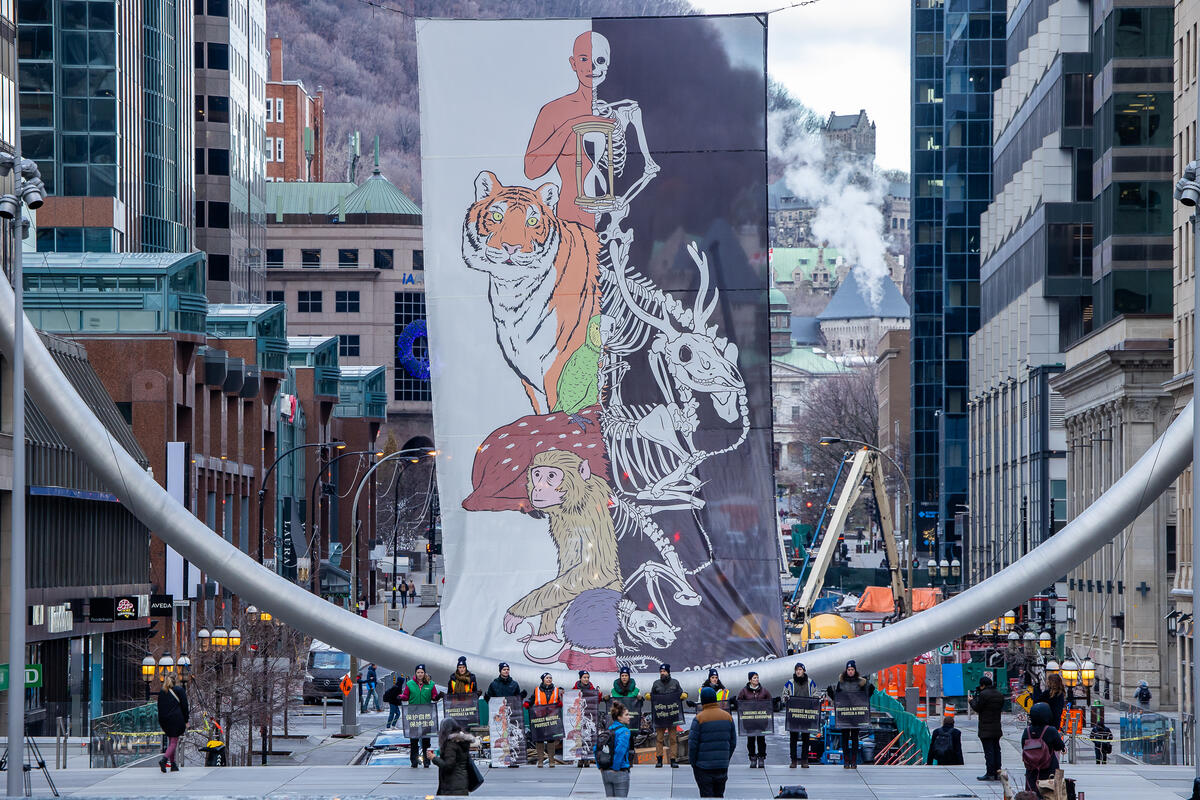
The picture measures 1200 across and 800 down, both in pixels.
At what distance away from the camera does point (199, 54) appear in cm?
11350

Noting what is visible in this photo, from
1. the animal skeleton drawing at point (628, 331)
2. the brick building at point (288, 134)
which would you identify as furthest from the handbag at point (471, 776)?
the brick building at point (288, 134)

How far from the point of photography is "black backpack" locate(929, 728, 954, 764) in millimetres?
30250

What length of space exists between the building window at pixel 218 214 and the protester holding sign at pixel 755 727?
8504cm

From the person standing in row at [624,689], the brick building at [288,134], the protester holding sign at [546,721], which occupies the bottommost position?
the protester holding sign at [546,721]

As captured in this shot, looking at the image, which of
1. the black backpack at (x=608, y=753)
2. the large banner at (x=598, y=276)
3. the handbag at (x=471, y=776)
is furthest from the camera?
the large banner at (x=598, y=276)

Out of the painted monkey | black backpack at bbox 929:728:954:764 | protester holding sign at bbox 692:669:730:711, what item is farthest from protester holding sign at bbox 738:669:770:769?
the painted monkey

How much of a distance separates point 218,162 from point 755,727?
8746cm

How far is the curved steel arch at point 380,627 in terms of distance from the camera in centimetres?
2817

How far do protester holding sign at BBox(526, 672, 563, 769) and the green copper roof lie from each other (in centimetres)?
13503

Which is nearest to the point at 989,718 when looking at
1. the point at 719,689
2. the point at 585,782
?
the point at 719,689

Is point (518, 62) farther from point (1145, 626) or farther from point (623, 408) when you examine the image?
point (1145, 626)

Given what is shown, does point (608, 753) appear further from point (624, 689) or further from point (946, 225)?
point (946, 225)

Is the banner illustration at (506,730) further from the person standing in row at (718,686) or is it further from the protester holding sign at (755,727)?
the protester holding sign at (755,727)

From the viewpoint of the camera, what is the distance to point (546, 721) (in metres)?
29.8
